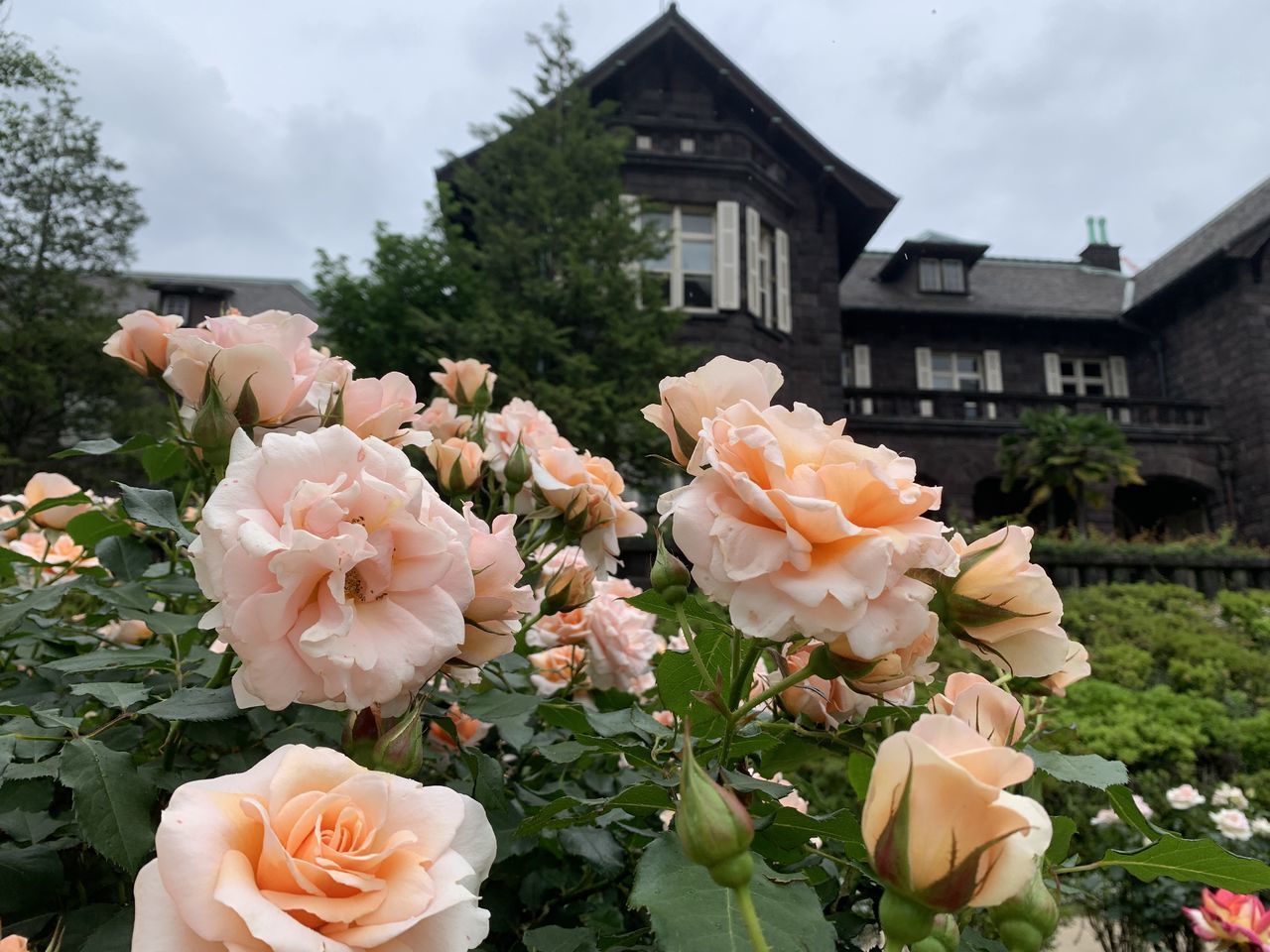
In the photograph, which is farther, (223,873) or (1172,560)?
(1172,560)

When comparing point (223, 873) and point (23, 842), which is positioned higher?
point (223, 873)

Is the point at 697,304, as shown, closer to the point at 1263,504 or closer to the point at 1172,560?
the point at 1172,560

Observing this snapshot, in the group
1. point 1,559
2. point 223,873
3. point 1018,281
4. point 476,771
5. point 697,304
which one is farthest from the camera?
point 1018,281

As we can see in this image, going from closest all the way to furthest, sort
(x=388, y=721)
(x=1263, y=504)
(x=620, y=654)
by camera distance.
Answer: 1. (x=388, y=721)
2. (x=620, y=654)
3. (x=1263, y=504)

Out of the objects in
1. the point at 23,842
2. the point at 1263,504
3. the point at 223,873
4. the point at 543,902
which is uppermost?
the point at 1263,504

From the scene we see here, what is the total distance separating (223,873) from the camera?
388 millimetres

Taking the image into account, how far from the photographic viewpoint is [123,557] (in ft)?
3.30

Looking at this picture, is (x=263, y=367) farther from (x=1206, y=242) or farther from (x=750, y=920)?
(x=1206, y=242)

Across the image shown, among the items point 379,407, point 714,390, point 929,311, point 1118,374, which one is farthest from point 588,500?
point 1118,374

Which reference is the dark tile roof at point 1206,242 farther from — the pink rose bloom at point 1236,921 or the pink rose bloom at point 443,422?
the pink rose bloom at point 443,422

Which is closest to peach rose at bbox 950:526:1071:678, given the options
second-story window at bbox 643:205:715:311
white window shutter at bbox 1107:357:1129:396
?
second-story window at bbox 643:205:715:311

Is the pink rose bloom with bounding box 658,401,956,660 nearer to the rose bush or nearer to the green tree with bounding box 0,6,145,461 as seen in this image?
the rose bush

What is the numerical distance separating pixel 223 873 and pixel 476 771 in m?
0.37

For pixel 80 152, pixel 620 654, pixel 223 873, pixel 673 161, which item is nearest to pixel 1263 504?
pixel 673 161
